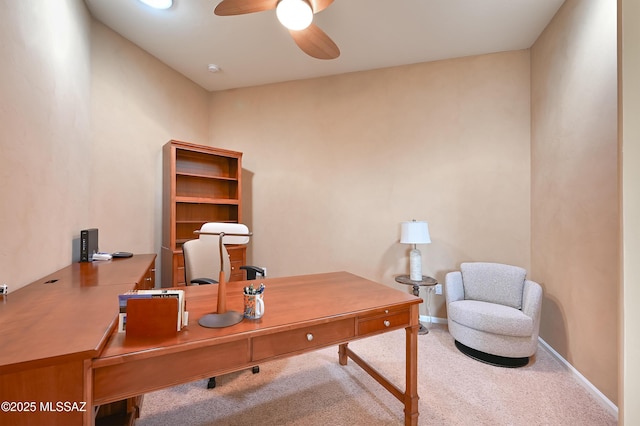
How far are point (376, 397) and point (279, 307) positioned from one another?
3.68ft

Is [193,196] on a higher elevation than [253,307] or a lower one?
higher

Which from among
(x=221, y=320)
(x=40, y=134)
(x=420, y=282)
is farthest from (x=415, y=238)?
(x=40, y=134)

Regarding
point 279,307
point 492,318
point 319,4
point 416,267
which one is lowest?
point 492,318

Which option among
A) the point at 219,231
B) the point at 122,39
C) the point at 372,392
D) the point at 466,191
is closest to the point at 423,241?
the point at 466,191

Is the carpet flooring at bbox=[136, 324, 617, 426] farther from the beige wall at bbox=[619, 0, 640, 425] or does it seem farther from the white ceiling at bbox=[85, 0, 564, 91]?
the white ceiling at bbox=[85, 0, 564, 91]

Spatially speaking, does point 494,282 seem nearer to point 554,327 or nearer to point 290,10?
point 554,327

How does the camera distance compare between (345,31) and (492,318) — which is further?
(345,31)

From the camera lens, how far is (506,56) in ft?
9.63

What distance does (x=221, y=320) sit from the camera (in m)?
1.13

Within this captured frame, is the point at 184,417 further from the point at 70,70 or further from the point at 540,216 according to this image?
the point at 540,216

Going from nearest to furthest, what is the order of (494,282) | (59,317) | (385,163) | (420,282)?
1. (59,317)
2. (494,282)
3. (420,282)
4. (385,163)

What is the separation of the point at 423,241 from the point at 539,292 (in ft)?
3.30

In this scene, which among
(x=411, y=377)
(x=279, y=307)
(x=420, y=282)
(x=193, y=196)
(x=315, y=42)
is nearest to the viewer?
(x=279, y=307)

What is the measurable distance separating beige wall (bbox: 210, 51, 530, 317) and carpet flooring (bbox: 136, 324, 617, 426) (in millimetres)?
1091
